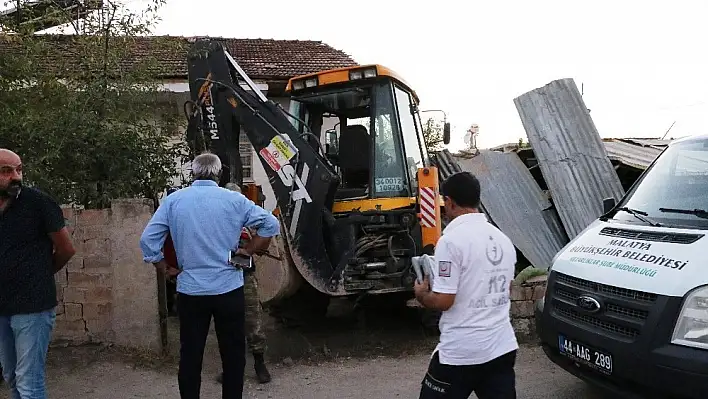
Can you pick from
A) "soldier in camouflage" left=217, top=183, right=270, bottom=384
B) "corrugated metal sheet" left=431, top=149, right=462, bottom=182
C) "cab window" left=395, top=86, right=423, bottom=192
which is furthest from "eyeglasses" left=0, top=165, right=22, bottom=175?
"corrugated metal sheet" left=431, top=149, right=462, bottom=182

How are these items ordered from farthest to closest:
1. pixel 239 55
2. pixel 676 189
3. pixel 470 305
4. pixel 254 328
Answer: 1. pixel 239 55
2. pixel 254 328
3. pixel 676 189
4. pixel 470 305

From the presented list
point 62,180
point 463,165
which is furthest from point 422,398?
point 463,165

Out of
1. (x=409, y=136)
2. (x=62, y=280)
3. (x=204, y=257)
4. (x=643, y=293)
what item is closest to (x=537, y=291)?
(x=409, y=136)

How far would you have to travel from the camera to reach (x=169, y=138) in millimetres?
6609

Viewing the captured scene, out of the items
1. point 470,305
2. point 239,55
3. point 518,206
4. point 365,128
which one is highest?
point 239,55

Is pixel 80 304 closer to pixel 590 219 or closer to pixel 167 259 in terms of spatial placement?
pixel 167 259

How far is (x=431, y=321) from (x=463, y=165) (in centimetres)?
364

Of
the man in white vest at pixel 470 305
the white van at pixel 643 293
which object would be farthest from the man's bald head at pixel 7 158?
the white van at pixel 643 293

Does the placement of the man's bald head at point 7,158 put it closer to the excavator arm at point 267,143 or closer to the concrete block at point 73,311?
the concrete block at point 73,311

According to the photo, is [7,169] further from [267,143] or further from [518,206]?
[518,206]

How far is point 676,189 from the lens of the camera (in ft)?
15.4

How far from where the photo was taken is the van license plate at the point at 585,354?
3936 millimetres

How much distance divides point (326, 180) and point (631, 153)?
6.00 metres

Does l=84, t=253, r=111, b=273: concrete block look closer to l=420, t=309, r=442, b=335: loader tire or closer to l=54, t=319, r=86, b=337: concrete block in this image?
l=54, t=319, r=86, b=337: concrete block
